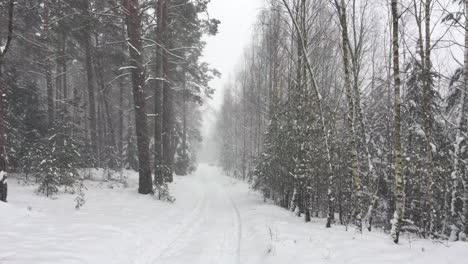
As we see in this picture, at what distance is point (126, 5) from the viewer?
12.1 metres

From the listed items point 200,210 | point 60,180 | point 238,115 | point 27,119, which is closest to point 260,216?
point 200,210

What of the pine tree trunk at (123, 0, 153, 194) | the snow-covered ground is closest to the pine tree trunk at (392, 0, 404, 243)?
the snow-covered ground

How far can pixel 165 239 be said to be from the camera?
788 centimetres

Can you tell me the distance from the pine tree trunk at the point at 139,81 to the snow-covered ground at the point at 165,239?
178 cm

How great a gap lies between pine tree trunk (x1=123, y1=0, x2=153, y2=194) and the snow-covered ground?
178 centimetres

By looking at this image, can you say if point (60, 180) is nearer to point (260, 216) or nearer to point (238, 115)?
point (260, 216)

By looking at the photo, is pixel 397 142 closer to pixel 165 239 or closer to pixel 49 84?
pixel 165 239

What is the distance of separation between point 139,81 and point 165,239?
6.92 meters

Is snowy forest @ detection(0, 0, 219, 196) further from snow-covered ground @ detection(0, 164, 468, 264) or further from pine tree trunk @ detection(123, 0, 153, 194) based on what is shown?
snow-covered ground @ detection(0, 164, 468, 264)

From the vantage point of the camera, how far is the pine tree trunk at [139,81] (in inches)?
475

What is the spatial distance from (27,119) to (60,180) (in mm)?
4585

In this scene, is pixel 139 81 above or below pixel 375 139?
above

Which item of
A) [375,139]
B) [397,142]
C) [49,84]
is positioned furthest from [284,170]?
[49,84]

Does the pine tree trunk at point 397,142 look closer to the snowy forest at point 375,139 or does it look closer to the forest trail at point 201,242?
the snowy forest at point 375,139
